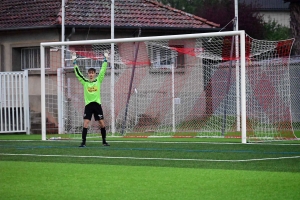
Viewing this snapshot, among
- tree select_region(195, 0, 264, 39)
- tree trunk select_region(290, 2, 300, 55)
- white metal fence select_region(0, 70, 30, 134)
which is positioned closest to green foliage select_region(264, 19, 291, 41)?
tree select_region(195, 0, 264, 39)

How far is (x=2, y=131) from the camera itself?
29.1 metres

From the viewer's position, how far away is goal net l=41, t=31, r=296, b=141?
79.3ft

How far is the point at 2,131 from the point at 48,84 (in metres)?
3.06

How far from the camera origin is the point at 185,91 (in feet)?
85.1

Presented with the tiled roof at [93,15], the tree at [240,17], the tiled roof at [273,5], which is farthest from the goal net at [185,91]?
the tiled roof at [273,5]

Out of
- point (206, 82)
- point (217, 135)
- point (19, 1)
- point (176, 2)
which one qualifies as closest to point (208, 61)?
point (206, 82)

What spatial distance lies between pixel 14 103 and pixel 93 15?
6.73 metres

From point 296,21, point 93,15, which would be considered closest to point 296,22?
point 296,21

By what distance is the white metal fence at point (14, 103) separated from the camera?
29.2 meters

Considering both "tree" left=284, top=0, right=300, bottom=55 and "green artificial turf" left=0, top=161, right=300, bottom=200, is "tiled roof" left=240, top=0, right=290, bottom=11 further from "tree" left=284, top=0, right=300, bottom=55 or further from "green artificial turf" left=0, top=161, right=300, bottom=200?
"green artificial turf" left=0, top=161, right=300, bottom=200

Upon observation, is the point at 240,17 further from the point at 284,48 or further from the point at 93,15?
the point at 284,48

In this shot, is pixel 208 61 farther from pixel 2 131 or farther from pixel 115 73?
pixel 2 131

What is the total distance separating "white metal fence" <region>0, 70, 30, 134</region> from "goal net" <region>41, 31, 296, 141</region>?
127 centimetres

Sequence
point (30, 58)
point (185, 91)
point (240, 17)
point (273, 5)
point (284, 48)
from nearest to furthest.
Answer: point (284, 48) < point (185, 91) < point (30, 58) < point (240, 17) < point (273, 5)
